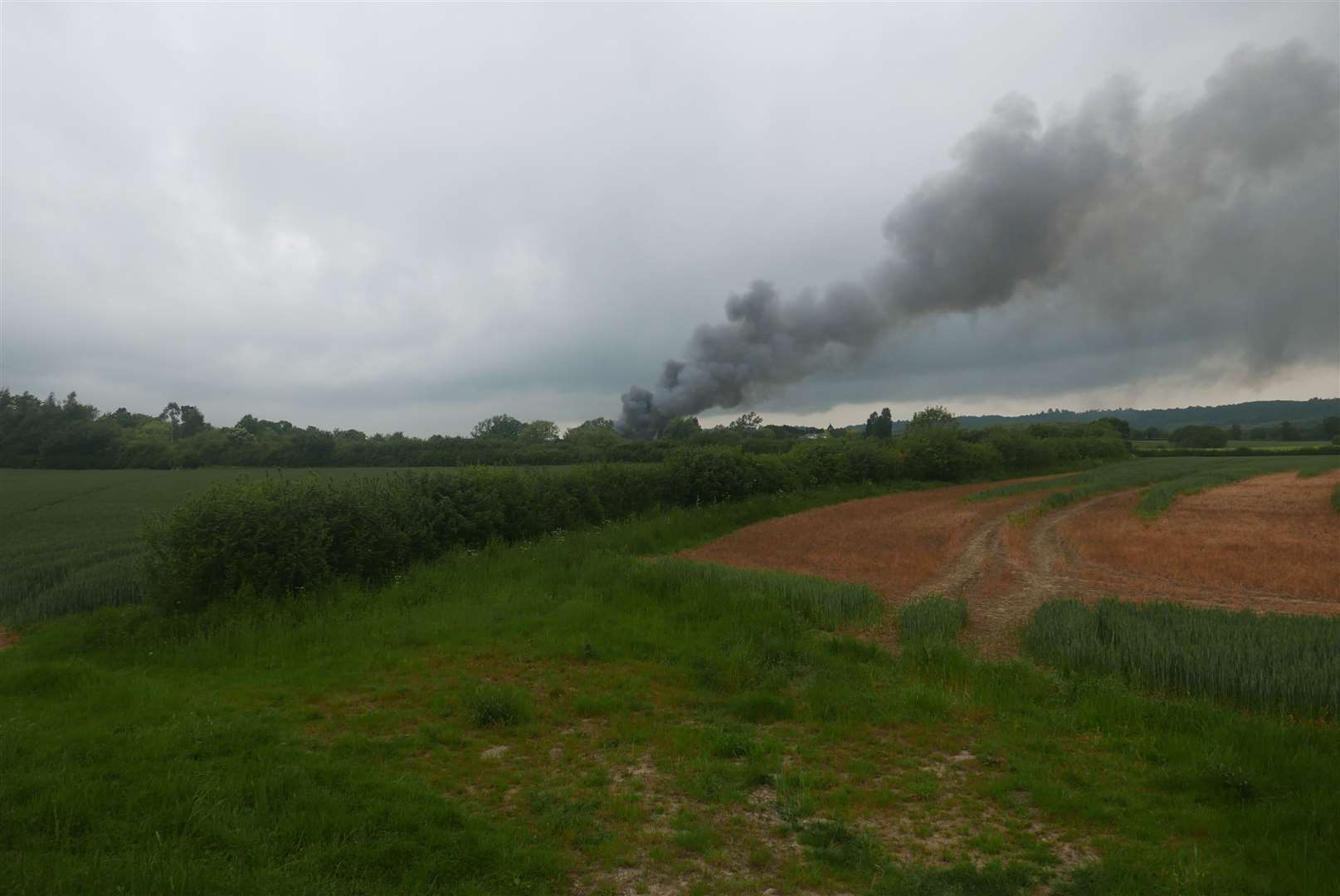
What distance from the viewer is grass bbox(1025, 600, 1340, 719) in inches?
265

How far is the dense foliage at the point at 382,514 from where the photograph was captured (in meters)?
10.8

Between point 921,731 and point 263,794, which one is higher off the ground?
point 263,794

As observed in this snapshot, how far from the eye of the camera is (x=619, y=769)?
570 cm

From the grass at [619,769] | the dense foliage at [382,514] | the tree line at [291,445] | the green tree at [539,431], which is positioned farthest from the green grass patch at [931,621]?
the green tree at [539,431]

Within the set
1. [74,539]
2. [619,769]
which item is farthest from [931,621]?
[74,539]

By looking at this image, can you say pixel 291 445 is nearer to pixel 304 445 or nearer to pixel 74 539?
pixel 304 445

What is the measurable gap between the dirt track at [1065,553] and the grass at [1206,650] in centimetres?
108

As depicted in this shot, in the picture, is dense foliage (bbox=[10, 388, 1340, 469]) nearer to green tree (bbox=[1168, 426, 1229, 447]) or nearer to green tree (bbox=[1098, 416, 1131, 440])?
green tree (bbox=[1168, 426, 1229, 447])

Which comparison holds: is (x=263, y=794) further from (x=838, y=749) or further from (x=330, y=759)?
(x=838, y=749)

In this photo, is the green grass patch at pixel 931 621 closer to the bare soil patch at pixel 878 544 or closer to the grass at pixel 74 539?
the bare soil patch at pixel 878 544

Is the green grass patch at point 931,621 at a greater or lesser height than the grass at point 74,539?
lesser

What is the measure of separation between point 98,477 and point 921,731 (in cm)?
4818

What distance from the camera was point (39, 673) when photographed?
7.25m

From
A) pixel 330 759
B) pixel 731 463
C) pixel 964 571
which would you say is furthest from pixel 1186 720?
pixel 731 463
